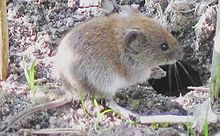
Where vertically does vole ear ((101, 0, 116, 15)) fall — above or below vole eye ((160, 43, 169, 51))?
above

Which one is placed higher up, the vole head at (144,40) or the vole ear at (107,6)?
the vole ear at (107,6)

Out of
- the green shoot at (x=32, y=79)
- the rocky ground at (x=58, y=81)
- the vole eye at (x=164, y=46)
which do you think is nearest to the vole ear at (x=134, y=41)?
the vole eye at (x=164, y=46)

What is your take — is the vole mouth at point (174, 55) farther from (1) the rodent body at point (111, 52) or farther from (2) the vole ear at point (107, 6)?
(2) the vole ear at point (107, 6)

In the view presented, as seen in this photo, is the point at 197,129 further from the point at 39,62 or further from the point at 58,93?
the point at 39,62

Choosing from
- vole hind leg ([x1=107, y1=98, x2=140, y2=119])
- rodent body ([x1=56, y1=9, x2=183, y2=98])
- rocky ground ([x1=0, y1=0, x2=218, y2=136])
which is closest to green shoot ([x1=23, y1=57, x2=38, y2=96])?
rocky ground ([x1=0, y1=0, x2=218, y2=136])

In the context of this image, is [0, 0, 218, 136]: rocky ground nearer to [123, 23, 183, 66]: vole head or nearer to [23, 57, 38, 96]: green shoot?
[23, 57, 38, 96]: green shoot

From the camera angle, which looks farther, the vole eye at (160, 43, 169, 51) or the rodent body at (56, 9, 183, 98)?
the vole eye at (160, 43, 169, 51)

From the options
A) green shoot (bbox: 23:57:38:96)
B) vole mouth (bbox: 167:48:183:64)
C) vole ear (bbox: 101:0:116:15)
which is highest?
vole ear (bbox: 101:0:116:15)

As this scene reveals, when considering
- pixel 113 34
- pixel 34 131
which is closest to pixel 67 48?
pixel 113 34
